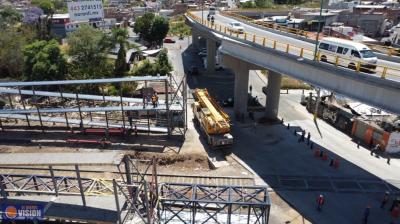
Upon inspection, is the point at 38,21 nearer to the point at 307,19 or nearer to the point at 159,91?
the point at 159,91

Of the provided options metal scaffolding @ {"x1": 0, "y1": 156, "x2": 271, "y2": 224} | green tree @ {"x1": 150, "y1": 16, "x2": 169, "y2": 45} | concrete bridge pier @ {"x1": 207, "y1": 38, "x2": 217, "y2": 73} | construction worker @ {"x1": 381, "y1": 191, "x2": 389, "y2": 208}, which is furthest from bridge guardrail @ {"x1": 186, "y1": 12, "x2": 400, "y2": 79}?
green tree @ {"x1": 150, "y1": 16, "x2": 169, "y2": 45}

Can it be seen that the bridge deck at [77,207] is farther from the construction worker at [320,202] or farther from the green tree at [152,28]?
the green tree at [152,28]

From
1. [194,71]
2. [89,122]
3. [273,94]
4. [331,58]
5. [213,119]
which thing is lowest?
[89,122]

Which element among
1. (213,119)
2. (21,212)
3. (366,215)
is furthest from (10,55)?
(366,215)

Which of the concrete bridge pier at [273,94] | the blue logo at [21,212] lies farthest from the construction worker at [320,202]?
the blue logo at [21,212]

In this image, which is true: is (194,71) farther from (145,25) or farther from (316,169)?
(316,169)

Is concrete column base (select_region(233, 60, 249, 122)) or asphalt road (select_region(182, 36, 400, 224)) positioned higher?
concrete column base (select_region(233, 60, 249, 122))

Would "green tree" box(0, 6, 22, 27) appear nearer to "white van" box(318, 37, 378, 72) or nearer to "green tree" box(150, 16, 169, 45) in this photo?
"green tree" box(150, 16, 169, 45)
